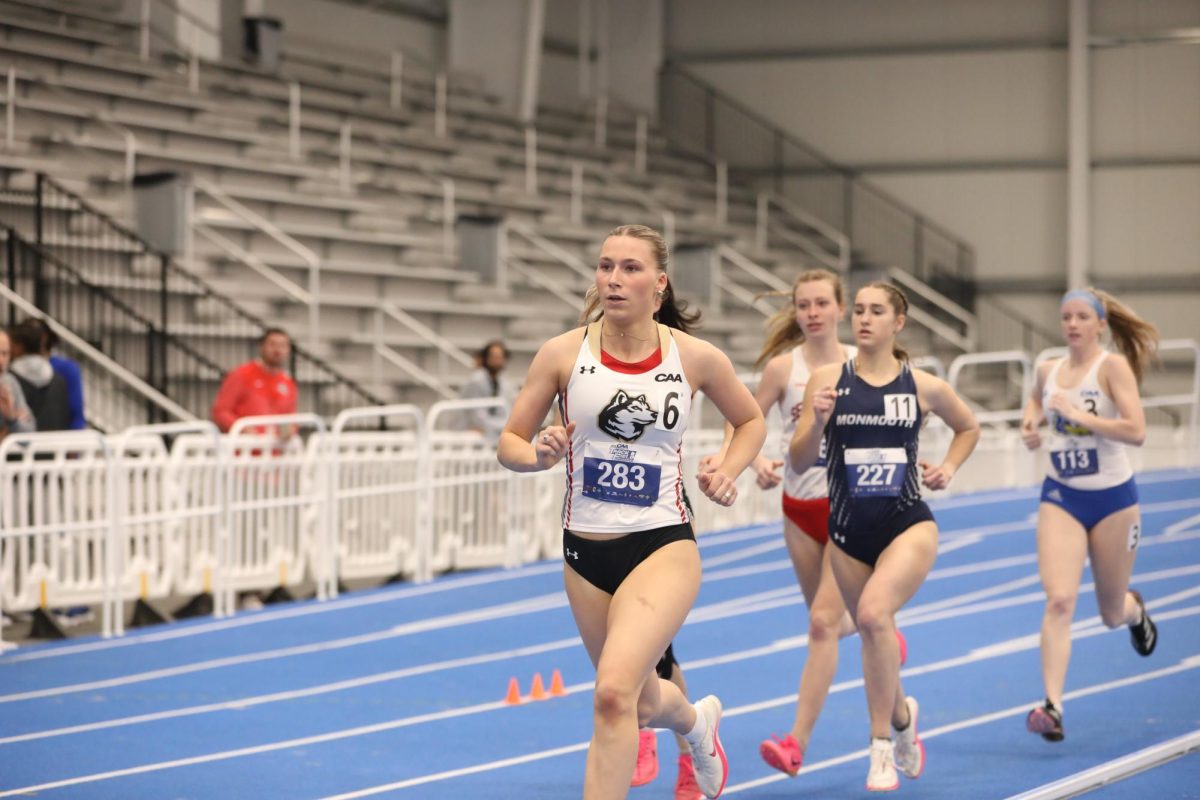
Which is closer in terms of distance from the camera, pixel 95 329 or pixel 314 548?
pixel 314 548

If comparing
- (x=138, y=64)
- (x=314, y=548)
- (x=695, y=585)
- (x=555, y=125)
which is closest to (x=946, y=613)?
(x=314, y=548)

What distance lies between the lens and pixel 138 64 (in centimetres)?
2138

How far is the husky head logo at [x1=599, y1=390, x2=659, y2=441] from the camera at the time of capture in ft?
18.0

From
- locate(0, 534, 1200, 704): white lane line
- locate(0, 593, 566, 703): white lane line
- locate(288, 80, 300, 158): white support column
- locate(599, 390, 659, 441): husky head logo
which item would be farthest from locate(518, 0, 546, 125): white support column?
locate(599, 390, 659, 441): husky head logo

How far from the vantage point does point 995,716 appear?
341 inches

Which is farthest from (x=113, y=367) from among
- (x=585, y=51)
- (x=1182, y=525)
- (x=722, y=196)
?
(x=585, y=51)

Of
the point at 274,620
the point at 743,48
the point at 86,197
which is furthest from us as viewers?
the point at 743,48

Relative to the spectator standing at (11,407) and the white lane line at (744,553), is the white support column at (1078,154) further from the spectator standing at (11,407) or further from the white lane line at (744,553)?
the spectator standing at (11,407)

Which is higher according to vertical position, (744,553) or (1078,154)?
(1078,154)

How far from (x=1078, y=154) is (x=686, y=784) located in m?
25.7

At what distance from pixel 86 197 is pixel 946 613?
386 inches

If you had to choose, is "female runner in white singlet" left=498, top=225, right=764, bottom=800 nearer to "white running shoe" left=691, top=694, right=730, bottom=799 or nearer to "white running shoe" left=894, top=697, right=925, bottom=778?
"white running shoe" left=691, top=694, right=730, bottom=799

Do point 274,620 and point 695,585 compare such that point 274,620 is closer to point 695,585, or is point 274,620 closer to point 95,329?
point 95,329

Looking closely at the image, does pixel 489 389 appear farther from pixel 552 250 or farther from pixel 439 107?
pixel 439 107
